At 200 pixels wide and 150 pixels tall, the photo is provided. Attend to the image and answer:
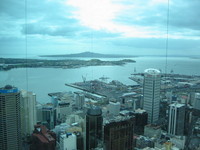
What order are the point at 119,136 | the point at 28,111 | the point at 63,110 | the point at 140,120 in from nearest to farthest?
the point at 119,136
the point at 28,111
the point at 140,120
the point at 63,110

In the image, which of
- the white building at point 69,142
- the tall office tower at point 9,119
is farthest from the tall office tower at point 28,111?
the white building at point 69,142

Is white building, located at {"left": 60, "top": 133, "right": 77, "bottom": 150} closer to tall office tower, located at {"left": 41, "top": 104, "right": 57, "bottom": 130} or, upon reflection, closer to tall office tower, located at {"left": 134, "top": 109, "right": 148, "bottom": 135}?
tall office tower, located at {"left": 41, "top": 104, "right": 57, "bottom": 130}

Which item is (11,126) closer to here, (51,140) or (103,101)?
(51,140)

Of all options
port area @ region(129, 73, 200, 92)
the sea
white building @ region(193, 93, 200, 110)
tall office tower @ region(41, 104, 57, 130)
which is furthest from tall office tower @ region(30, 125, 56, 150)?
port area @ region(129, 73, 200, 92)

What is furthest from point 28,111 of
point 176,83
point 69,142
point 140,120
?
point 176,83

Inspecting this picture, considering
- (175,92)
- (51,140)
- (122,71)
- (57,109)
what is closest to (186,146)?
(51,140)

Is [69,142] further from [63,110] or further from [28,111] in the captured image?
[63,110]

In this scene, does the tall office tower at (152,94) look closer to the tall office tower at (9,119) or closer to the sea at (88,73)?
the sea at (88,73)
